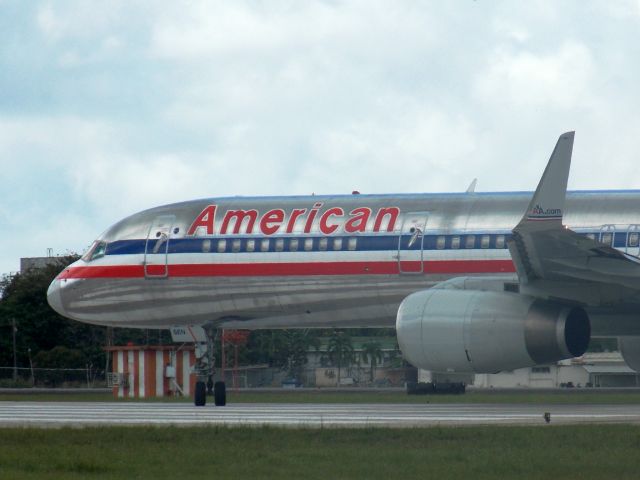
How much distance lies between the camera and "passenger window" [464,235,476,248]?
88.8ft

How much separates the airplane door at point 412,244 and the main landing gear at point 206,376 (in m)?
4.73

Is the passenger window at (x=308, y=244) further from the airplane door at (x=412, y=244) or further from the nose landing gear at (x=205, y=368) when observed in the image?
the nose landing gear at (x=205, y=368)

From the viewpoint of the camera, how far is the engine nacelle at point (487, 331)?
895 inches

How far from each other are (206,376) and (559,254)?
30.3 ft

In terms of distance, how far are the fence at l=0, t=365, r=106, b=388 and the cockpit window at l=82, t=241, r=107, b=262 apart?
29097 mm

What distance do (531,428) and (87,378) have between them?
47.7 m

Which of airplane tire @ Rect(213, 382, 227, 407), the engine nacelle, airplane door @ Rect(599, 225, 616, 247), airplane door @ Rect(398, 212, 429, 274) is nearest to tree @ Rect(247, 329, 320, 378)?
airplane tire @ Rect(213, 382, 227, 407)

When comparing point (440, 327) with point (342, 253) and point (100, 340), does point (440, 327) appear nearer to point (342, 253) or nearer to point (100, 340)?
point (342, 253)

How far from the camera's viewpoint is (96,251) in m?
30.8

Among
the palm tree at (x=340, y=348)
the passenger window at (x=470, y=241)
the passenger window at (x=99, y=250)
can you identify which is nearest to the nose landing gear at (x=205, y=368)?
the passenger window at (x=99, y=250)

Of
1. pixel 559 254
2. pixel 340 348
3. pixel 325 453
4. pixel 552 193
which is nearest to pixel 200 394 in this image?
pixel 559 254

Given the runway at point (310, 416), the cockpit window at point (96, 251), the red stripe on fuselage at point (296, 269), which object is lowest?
the runway at point (310, 416)

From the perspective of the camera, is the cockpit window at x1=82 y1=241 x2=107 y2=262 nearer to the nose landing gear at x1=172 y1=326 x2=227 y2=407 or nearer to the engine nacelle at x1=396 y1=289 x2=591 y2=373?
the nose landing gear at x1=172 y1=326 x2=227 y2=407

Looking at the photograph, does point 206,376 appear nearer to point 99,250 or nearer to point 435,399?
point 99,250
